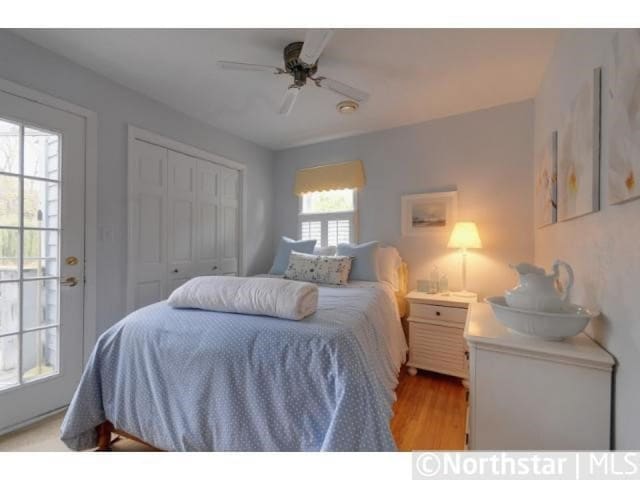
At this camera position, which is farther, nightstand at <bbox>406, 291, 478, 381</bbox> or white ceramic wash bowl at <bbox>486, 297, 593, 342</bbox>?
nightstand at <bbox>406, 291, 478, 381</bbox>

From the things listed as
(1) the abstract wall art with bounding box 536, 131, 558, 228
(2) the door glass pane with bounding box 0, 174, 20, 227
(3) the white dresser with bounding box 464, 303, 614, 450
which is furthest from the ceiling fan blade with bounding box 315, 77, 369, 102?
(2) the door glass pane with bounding box 0, 174, 20, 227

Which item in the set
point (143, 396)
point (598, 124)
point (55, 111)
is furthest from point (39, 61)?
point (598, 124)

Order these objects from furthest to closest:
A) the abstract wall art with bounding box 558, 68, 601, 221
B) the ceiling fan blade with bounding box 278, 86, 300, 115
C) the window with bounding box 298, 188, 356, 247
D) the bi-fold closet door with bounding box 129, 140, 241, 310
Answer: the window with bounding box 298, 188, 356, 247 < the bi-fold closet door with bounding box 129, 140, 241, 310 < the ceiling fan blade with bounding box 278, 86, 300, 115 < the abstract wall art with bounding box 558, 68, 601, 221

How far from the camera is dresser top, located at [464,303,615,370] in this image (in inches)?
37.8

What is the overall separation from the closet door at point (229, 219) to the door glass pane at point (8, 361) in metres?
1.61

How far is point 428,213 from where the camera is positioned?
9.08 feet

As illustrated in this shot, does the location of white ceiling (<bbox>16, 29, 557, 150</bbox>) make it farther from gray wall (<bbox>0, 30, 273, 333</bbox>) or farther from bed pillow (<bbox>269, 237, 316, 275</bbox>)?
bed pillow (<bbox>269, 237, 316, 275</bbox>)

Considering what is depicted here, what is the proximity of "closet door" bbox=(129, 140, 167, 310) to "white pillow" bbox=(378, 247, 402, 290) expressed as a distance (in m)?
2.01

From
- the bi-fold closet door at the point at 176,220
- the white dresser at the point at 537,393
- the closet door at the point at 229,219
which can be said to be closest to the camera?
the white dresser at the point at 537,393

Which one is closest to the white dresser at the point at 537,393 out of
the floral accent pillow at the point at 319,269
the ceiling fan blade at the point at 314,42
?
the floral accent pillow at the point at 319,269

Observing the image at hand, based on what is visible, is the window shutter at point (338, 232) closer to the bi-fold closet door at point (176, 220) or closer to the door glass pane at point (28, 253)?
the bi-fold closet door at point (176, 220)

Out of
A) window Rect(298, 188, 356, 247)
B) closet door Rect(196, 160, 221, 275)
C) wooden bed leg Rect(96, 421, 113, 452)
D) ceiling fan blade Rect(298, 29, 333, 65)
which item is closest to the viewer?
ceiling fan blade Rect(298, 29, 333, 65)

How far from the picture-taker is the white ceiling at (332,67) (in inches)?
64.2
